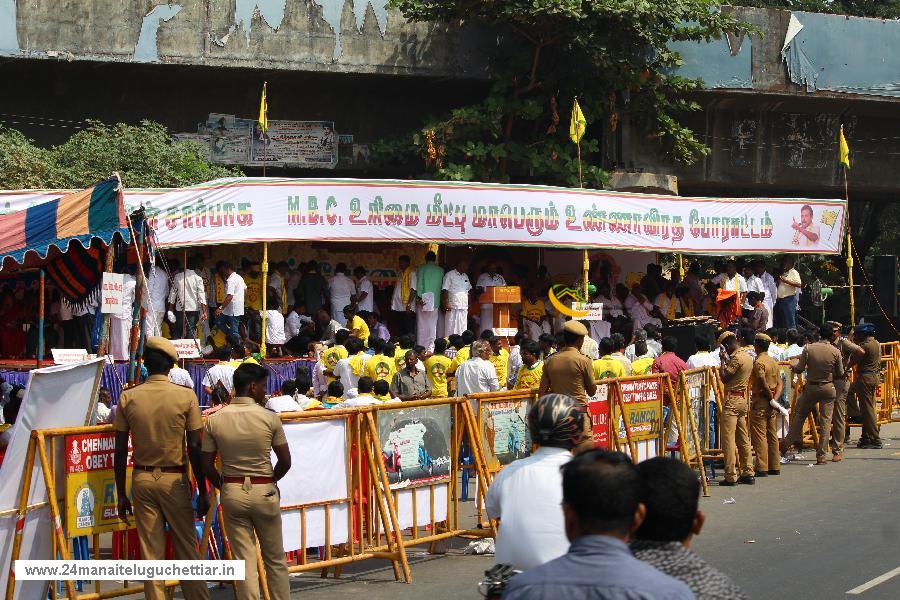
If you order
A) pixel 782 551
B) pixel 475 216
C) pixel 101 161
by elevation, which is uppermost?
pixel 101 161

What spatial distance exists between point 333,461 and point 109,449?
1922 mm

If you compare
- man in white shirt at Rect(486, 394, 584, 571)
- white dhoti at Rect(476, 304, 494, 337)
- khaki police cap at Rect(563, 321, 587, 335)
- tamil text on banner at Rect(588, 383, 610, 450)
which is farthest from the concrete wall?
man in white shirt at Rect(486, 394, 584, 571)

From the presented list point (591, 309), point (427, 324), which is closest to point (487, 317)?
point (427, 324)

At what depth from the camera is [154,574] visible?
25.9 feet

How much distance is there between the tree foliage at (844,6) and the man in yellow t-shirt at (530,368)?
23697 mm

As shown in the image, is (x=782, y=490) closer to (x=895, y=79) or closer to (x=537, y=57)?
(x=537, y=57)

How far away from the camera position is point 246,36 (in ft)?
82.8

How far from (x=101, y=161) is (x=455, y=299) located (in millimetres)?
7161

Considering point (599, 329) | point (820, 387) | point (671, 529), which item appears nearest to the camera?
point (671, 529)

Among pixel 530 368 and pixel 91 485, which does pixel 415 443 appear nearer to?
pixel 91 485

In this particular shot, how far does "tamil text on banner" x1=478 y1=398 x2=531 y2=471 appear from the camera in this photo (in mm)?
10945

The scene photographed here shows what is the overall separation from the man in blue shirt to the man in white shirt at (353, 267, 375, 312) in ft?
57.5

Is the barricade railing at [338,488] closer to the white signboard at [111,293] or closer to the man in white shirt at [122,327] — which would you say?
the white signboard at [111,293]

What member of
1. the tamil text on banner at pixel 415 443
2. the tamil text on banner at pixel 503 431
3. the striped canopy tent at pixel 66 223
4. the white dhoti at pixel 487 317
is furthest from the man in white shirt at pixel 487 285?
the tamil text on banner at pixel 415 443
